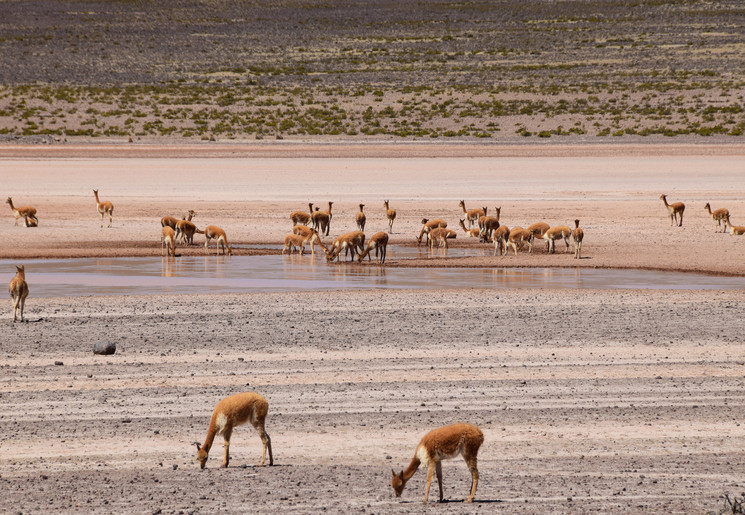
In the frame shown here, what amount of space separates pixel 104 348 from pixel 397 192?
2434 cm

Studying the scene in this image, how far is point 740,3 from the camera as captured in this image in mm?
112688

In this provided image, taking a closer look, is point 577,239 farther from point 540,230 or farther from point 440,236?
point 440,236

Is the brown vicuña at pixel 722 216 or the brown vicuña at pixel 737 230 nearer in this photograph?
the brown vicuña at pixel 737 230

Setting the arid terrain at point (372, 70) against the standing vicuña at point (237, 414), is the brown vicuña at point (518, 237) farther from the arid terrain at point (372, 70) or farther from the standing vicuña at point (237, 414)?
the arid terrain at point (372, 70)

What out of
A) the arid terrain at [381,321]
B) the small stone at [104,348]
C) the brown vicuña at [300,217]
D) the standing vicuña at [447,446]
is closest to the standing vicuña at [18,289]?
the arid terrain at [381,321]

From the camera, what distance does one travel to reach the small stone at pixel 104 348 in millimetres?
13336

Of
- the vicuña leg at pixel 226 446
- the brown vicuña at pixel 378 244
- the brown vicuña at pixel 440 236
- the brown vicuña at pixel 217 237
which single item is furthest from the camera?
the brown vicuña at pixel 440 236

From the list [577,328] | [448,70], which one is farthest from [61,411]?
[448,70]

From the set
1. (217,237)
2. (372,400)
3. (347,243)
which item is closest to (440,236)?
(347,243)

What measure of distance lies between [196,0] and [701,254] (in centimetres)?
10632

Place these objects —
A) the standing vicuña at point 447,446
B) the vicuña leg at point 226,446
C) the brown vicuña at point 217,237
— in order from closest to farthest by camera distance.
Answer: the standing vicuña at point 447,446
the vicuña leg at point 226,446
the brown vicuña at point 217,237

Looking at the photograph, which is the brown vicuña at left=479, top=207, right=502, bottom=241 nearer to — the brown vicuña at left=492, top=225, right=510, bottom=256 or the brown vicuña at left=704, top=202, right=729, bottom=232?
the brown vicuña at left=492, top=225, right=510, bottom=256

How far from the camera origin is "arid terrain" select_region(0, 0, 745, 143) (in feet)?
211

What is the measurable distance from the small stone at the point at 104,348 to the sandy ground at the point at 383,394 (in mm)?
195
